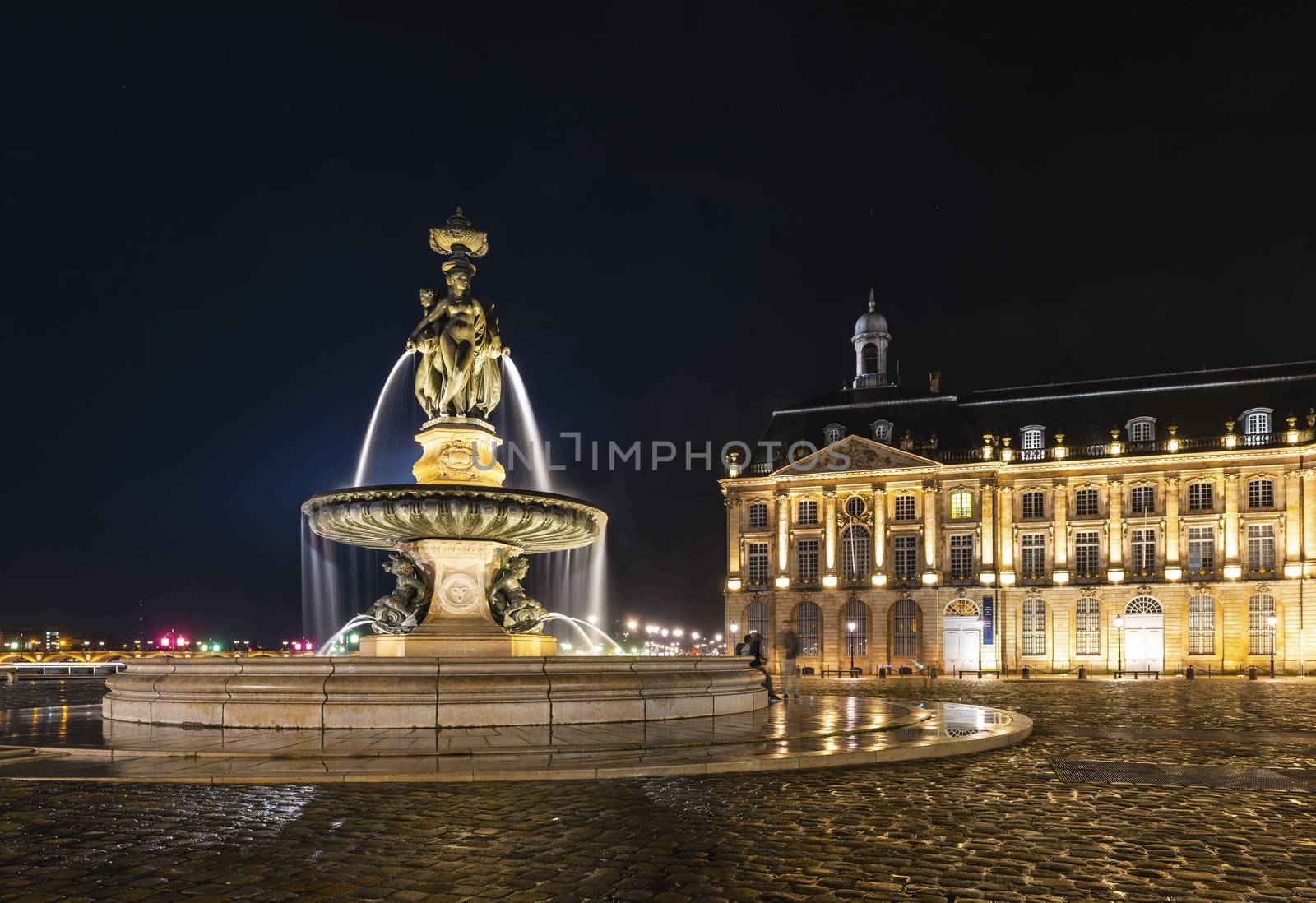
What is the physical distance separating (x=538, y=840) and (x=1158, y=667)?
59441 mm

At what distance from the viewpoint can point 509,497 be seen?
48.8 ft

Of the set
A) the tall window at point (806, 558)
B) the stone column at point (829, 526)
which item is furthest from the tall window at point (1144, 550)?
the tall window at point (806, 558)

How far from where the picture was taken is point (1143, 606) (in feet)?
197

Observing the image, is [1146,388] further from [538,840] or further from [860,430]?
[538,840]

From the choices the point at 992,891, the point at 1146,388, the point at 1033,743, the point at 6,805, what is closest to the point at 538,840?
the point at 992,891

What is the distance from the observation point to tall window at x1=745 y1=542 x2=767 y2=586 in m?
66.6

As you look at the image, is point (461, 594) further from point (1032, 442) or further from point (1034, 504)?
point (1032, 442)

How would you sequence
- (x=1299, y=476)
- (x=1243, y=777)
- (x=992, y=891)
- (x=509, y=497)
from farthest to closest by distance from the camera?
(x=1299, y=476), (x=509, y=497), (x=1243, y=777), (x=992, y=891)

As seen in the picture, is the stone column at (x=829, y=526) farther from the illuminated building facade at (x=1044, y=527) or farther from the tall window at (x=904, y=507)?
the tall window at (x=904, y=507)

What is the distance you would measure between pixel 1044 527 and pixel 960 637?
802 centimetres

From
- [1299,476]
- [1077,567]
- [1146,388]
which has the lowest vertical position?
[1077,567]

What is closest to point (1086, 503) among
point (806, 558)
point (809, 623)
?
point (806, 558)

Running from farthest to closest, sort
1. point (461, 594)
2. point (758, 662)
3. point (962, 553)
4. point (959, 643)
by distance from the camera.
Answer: point (962, 553)
point (959, 643)
point (758, 662)
point (461, 594)

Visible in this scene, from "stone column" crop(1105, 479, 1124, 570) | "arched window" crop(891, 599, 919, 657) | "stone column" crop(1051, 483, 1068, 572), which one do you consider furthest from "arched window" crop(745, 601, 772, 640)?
"stone column" crop(1105, 479, 1124, 570)
